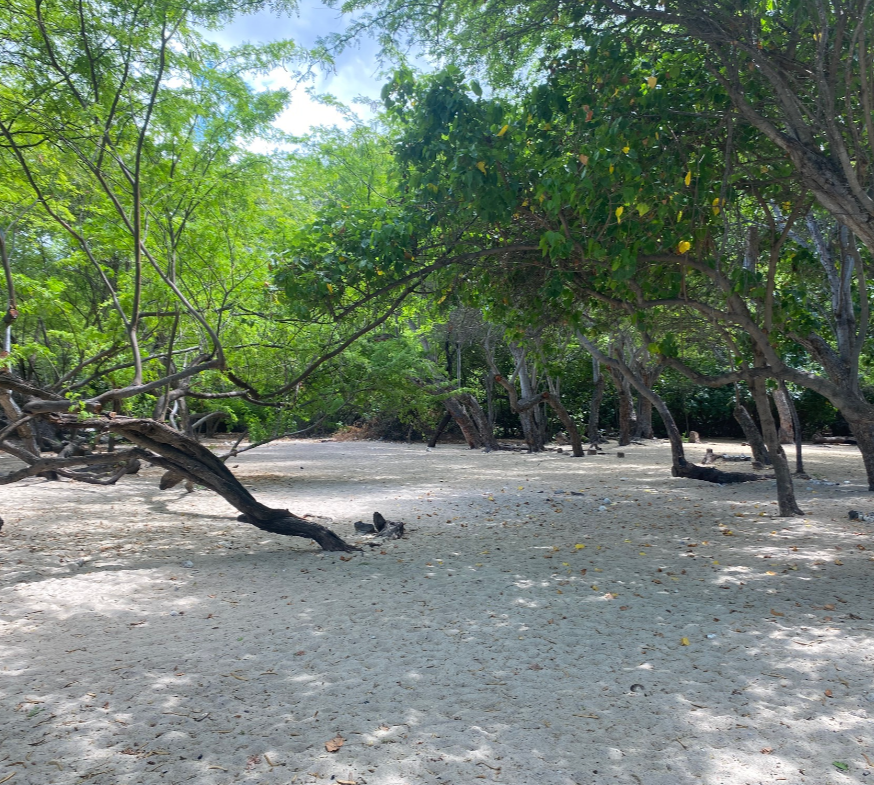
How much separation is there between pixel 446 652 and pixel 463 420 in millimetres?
15518

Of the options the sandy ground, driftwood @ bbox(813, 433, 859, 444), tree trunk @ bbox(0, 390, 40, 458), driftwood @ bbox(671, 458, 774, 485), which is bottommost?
the sandy ground

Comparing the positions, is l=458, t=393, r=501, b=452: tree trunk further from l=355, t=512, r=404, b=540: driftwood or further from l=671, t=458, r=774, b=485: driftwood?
l=355, t=512, r=404, b=540: driftwood

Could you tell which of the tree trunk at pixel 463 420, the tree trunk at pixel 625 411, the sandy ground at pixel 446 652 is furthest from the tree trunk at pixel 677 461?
the tree trunk at pixel 463 420

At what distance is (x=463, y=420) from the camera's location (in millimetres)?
19203

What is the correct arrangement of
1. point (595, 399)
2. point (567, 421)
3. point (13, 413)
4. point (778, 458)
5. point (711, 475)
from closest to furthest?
point (778, 458) < point (13, 413) < point (711, 475) < point (567, 421) < point (595, 399)

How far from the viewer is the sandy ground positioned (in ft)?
8.42

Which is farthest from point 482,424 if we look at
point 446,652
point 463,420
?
point 446,652

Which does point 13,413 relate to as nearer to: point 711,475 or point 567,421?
point 711,475

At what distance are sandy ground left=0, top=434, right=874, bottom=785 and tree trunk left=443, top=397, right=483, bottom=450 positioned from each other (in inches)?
430

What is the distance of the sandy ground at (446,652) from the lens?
8.42 feet

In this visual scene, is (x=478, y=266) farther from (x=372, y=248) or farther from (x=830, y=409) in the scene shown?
(x=830, y=409)

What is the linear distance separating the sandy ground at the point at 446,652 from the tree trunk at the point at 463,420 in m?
10.9

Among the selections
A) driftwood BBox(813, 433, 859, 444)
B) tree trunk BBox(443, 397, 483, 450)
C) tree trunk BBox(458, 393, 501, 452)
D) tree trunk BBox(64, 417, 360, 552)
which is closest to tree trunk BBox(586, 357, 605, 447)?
tree trunk BBox(458, 393, 501, 452)

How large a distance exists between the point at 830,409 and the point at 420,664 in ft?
70.7
